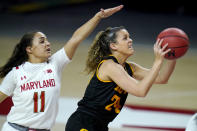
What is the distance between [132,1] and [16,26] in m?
5.42

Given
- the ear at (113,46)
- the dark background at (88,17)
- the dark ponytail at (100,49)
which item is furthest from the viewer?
the dark background at (88,17)

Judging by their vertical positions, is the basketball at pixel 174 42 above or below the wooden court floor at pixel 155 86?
above

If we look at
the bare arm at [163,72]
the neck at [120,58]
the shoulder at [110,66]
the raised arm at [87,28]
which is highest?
the raised arm at [87,28]

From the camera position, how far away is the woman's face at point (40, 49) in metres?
4.77

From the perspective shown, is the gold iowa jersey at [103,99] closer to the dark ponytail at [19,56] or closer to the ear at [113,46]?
the ear at [113,46]

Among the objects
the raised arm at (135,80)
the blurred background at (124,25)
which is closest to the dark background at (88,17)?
the blurred background at (124,25)

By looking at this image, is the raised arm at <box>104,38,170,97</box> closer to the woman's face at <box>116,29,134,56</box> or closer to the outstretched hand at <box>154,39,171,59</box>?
the outstretched hand at <box>154,39,171,59</box>

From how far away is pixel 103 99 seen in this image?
14.0 feet

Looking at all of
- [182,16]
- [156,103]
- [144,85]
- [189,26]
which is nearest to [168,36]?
[144,85]

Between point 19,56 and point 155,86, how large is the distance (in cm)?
478

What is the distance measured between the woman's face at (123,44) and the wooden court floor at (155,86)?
2.47 m

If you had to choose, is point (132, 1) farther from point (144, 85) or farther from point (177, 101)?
point (144, 85)

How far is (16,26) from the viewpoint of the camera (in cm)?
1524

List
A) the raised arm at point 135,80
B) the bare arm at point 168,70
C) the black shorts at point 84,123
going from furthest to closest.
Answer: the bare arm at point 168,70 < the black shorts at point 84,123 < the raised arm at point 135,80
